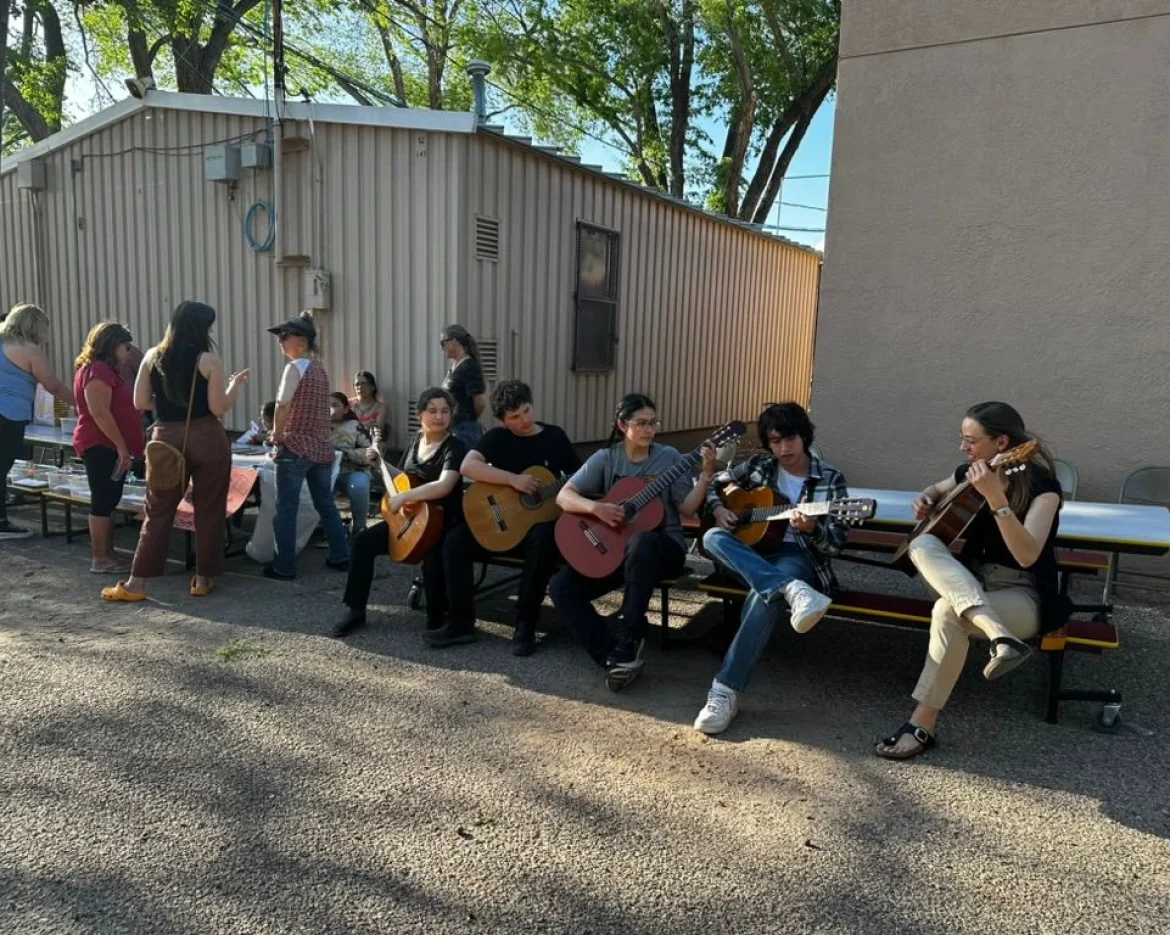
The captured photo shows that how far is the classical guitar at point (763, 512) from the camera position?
3.99 m

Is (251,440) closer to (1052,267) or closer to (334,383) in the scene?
(334,383)

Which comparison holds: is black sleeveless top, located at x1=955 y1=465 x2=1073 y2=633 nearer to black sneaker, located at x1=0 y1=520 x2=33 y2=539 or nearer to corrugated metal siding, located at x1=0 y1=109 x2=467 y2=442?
corrugated metal siding, located at x1=0 y1=109 x2=467 y2=442

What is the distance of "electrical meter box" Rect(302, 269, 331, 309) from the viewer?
Result: 791 centimetres

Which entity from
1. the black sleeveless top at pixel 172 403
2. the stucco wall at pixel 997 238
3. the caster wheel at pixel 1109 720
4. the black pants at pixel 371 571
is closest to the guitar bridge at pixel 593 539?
the black pants at pixel 371 571

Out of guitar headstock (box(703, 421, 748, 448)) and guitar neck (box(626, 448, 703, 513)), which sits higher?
guitar headstock (box(703, 421, 748, 448))

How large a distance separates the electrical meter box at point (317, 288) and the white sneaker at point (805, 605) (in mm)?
5643

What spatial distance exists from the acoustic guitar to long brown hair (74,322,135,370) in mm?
→ 2157

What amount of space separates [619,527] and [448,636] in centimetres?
108

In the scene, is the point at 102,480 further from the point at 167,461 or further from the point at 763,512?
the point at 763,512

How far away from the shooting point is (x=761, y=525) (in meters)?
4.06

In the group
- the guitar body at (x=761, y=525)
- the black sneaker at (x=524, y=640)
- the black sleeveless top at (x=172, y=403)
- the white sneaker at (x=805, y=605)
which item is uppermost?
the black sleeveless top at (x=172, y=403)

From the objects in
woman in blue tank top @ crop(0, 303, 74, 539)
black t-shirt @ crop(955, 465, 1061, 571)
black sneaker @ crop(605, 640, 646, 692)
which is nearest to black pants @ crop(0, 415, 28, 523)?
woman in blue tank top @ crop(0, 303, 74, 539)

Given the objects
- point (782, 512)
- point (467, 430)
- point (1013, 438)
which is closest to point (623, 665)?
point (782, 512)

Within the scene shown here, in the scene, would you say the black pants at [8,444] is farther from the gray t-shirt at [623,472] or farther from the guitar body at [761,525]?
Answer: the guitar body at [761,525]
